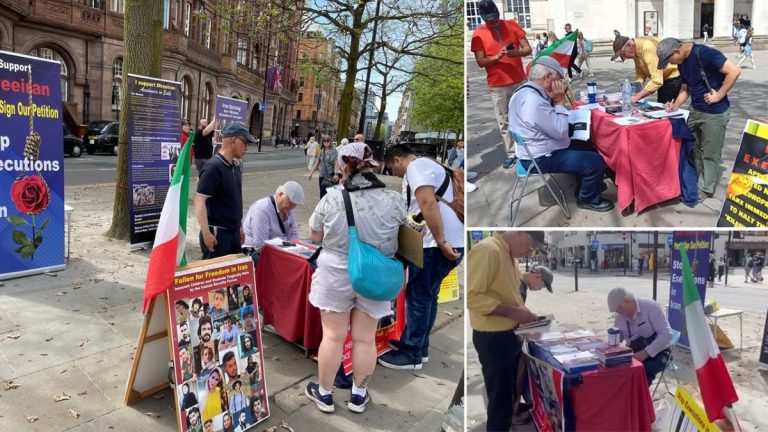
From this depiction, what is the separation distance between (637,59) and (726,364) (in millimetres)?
1019

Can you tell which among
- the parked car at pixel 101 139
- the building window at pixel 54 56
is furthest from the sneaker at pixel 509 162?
the building window at pixel 54 56

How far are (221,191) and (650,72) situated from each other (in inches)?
127

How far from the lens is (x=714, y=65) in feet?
6.13

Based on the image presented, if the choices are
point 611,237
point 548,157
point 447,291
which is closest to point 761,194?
point 611,237

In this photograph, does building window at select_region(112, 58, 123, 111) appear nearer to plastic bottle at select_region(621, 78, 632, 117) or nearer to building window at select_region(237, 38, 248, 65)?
building window at select_region(237, 38, 248, 65)

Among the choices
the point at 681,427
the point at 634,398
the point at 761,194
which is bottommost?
the point at 681,427

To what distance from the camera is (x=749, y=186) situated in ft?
5.04

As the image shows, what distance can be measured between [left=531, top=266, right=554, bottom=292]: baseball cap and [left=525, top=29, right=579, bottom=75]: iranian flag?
28.7 inches

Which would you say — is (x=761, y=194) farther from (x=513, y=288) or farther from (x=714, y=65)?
(x=513, y=288)

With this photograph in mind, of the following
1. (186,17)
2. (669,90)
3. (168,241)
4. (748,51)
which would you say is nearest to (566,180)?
(669,90)

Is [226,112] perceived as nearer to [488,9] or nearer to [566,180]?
[566,180]

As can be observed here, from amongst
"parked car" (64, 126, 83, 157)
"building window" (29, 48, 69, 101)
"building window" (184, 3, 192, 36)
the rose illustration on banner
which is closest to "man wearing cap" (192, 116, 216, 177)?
the rose illustration on banner

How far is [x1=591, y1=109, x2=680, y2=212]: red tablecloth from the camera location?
187cm

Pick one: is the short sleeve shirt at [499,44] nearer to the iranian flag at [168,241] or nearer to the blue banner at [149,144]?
the iranian flag at [168,241]
